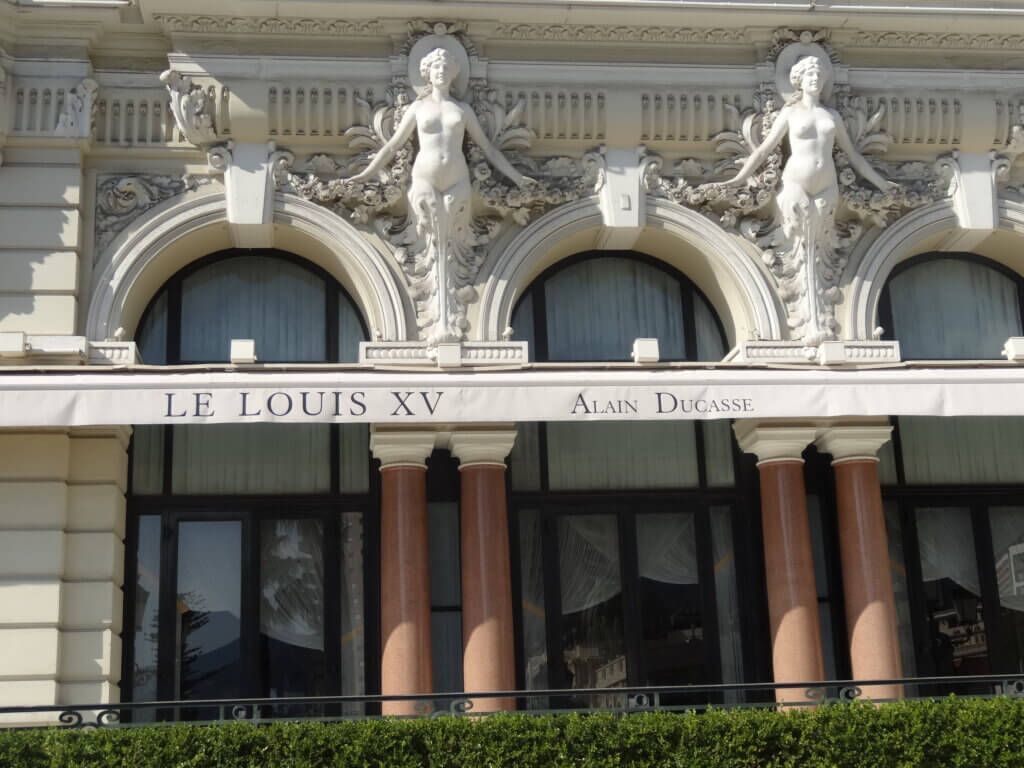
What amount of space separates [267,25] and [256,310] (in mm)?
3303

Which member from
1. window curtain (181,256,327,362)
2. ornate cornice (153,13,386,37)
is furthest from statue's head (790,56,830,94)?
window curtain (181,256,327,362)

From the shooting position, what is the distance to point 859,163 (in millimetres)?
15922

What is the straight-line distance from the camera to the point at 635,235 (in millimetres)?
15977

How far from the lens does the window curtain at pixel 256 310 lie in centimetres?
1599

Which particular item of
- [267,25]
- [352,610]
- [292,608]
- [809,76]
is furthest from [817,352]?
[267,25]

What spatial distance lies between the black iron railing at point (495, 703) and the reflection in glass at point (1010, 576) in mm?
477

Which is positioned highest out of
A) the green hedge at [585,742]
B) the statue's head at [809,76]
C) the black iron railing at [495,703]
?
the statue's head at [809,76]

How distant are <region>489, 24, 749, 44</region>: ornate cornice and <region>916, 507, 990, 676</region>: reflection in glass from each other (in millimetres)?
6287

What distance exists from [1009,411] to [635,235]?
182 inches

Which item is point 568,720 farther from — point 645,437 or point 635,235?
point 635,235

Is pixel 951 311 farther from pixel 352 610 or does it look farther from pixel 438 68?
pixel 352 610

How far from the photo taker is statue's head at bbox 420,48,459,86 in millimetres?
15203

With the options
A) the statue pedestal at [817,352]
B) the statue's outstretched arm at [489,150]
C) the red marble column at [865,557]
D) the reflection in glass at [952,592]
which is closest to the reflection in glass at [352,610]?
the statue's outstretched arm at [489,150]

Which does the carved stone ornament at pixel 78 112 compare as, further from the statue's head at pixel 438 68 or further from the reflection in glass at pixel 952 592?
the reflection in glass at pixel 952 592
